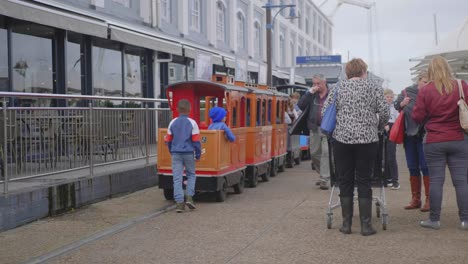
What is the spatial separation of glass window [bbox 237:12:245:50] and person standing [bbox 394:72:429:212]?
982 inches

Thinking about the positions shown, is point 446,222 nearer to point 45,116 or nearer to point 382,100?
point 382,100

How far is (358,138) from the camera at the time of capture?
6742 mm

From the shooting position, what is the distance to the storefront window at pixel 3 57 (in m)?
12.8

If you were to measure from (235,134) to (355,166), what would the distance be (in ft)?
12.5

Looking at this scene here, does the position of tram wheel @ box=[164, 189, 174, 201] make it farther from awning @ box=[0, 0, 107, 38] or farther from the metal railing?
awning @ box=[0, 0, 107, 38]

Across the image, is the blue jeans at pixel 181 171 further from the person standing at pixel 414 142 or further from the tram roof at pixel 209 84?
the person standing at pixel 414 142

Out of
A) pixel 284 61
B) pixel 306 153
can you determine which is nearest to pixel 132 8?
pixel 306 153

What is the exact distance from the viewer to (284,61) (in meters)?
46.7

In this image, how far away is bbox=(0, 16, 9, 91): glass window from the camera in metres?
12.8

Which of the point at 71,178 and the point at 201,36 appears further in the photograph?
the point at 201,36

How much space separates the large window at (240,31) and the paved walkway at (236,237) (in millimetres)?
24223

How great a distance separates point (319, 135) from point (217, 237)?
4453 millimetres

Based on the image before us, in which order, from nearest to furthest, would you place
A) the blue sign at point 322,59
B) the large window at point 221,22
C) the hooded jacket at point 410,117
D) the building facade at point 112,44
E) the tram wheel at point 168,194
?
the hooded jacket at point 410,117
the tram wheel at point 168,194
the building facade at point 112,44
the large window at point 221,22
the blue sign at point 322,59

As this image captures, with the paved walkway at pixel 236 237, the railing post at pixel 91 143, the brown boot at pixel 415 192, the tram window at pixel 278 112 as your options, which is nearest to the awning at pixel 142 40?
the tram window at pixel 278 112
